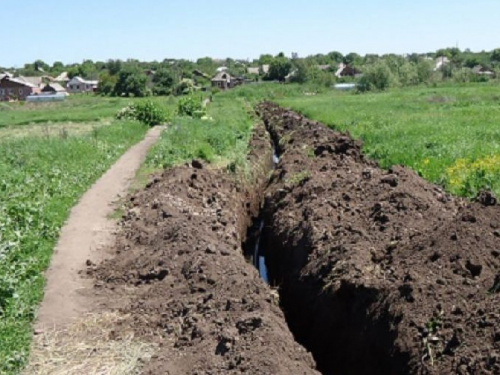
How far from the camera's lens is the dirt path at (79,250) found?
946cm

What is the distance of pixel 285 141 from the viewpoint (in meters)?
28.2

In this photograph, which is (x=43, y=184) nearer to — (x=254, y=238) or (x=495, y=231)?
(x=254, y=238)

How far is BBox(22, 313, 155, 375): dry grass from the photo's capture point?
7605mm

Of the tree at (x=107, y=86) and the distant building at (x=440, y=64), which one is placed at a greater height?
the distant building at (x=440, y=64)

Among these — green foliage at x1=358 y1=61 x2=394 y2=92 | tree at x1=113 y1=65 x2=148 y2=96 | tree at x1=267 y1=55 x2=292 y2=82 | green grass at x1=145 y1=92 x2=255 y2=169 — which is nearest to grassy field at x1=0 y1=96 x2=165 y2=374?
green grass at x1=145 y1=92 x2=255 y2=169

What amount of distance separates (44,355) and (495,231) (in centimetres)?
637

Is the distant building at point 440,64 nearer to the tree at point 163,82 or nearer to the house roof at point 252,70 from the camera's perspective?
the house roof at point 252,70

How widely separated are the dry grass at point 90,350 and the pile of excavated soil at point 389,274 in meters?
3.06

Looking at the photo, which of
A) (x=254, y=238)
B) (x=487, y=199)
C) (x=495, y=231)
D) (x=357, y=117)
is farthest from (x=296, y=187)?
(x=357, y=117)

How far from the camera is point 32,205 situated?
1385 centimetres

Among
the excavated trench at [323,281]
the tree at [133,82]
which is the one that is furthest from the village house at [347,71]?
the excavated trench at [323,281]

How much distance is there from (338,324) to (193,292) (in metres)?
2.27

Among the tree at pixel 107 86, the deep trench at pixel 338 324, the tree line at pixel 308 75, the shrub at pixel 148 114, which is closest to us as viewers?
the deep trench at pixel 338 324

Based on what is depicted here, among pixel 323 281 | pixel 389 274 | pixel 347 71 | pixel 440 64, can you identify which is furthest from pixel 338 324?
pixel 347 71
